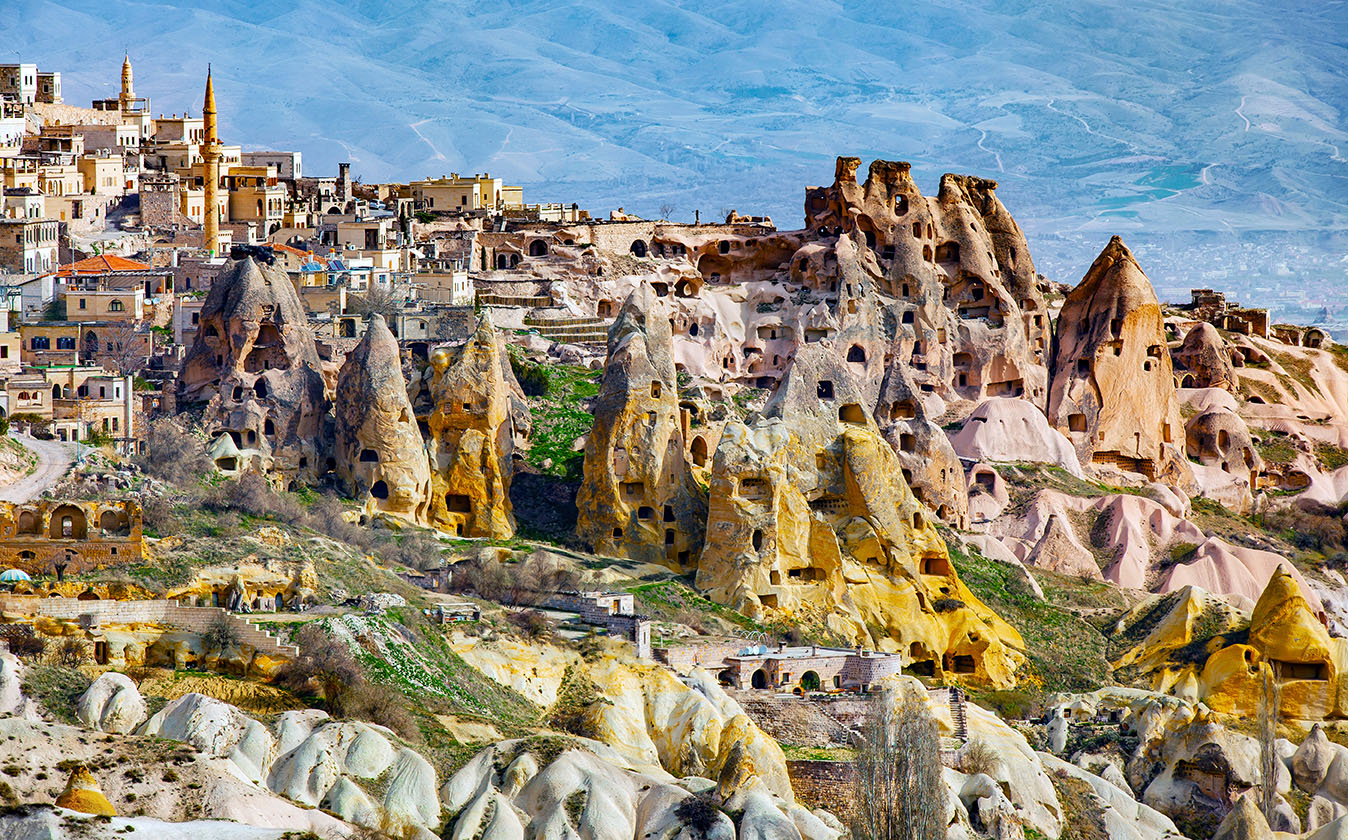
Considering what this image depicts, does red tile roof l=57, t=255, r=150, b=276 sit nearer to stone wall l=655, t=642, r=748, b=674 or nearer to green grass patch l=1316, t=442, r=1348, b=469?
stone wall l=655, t=642, r=748, b=674

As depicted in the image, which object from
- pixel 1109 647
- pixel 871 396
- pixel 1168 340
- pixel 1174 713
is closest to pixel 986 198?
pixel 1168 340

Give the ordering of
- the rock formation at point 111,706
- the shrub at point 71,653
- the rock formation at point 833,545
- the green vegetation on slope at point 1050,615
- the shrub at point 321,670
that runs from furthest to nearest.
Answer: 1. the green vegetation on slope at point 1050,615
2. the rock formation at point 833,545
3. the shrub at point 321,670
4. the shrub at point 71,653
5. the rock formation at point 111,706

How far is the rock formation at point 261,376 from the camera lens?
266ft

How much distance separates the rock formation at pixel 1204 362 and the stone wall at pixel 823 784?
5245 cm

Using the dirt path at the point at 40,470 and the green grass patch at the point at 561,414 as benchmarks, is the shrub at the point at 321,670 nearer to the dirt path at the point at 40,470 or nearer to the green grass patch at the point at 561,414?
the dirt path at the point at 40,470

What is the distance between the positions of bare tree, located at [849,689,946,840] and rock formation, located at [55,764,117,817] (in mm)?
17940

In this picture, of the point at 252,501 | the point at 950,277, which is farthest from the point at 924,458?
the point at 252,501

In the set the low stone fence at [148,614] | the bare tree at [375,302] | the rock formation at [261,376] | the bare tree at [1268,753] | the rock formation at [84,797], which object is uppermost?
the bare tree at [375,302]

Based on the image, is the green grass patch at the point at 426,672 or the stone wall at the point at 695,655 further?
the stone wall at the point at 695,655

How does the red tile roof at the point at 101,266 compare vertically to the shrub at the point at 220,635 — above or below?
above

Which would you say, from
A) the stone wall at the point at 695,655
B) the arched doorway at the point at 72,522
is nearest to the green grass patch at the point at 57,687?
the arched doorway at the point at 72,522

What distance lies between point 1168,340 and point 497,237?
2851 cm

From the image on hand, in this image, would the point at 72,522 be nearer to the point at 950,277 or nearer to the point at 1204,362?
the point at 950,277

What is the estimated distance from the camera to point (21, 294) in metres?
91.8
